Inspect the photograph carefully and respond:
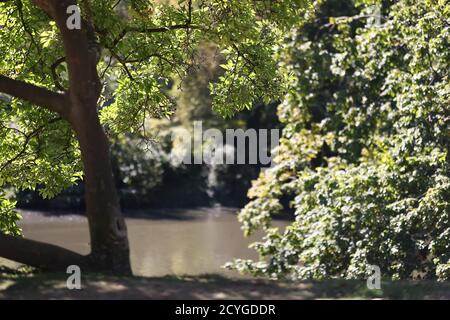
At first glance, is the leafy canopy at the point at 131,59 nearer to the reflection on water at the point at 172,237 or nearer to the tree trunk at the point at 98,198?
the tree trunk at the point at 98,198

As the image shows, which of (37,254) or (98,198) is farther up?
(98,198)

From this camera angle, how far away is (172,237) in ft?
74.7

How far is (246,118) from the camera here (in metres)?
28.4

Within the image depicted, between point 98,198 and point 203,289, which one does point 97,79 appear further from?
point 203,289

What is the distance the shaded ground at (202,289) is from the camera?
6762 mm

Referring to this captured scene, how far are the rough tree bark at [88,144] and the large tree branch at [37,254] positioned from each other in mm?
12

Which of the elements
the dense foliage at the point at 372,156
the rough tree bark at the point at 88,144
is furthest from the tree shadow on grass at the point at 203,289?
the dense foliage at the point at 372,156

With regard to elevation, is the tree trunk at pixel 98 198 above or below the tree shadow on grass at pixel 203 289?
above

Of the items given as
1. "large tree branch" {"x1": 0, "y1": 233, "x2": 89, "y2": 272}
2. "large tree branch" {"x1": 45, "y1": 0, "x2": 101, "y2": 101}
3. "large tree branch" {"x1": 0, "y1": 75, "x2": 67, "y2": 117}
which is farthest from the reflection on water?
"large tree branch" {"x1": 45, "y1": 0, "x2": 101, "y2": 101}

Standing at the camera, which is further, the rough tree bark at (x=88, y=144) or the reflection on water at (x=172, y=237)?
the reflection on water at (x=172, y=237)

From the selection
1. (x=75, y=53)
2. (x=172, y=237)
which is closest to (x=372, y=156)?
(x=75, y=53)

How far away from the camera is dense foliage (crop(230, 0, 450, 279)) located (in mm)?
12188

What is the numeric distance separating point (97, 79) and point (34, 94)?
0.75 m
